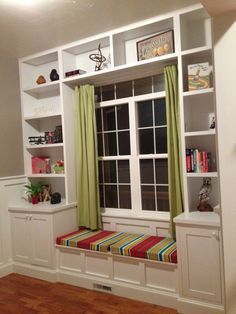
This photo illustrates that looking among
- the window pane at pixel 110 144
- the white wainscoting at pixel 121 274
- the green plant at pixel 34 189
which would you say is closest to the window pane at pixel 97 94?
the window pane at pixel 110 144

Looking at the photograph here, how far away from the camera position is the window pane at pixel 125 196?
3.50 m

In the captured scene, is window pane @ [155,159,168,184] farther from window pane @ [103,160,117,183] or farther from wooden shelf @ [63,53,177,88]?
wooden shelf @ [63,53,177,88]

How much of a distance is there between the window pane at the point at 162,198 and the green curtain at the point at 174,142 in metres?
0.34

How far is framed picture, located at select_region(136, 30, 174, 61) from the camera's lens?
2892 mm

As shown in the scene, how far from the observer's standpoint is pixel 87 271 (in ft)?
10.3

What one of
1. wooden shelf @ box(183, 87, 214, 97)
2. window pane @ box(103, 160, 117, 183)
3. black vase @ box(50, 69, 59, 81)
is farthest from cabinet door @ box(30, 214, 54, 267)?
wooden shelf @ box(183, 87, 214, 97)

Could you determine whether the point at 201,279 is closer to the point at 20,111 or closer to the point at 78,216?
the point at 78,216

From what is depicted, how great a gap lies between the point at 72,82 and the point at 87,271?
2.17m

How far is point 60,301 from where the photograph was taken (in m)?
2.85

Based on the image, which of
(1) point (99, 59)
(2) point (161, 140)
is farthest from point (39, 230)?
(1) point (99, 59)

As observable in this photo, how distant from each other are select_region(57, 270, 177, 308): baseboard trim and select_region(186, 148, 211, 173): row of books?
3.77 ft

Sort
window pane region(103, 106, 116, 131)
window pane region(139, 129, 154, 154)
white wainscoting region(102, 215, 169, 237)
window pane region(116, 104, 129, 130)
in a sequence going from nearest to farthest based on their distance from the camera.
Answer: white wainscoting region(102, 215, 169, 237)
window pane region(139, 129, 154, 154)
window pane region(116, 104, 129, 130)
window pane region(103, 106, 116, 131)

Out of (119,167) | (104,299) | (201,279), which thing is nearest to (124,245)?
(104,299)

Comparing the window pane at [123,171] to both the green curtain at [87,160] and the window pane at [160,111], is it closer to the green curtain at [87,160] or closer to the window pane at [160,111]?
the green curtain at [87,160]
